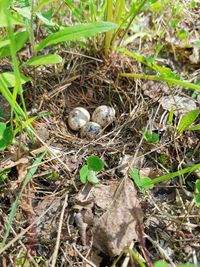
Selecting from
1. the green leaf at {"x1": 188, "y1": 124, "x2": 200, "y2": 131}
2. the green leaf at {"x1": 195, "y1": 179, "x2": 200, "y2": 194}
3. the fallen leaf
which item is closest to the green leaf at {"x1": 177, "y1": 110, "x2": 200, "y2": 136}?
the green leaf at {"x1": 188, "y1": 124, "x2": 200, "y2": 131}

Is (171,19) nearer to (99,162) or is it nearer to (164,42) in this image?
(164,42)

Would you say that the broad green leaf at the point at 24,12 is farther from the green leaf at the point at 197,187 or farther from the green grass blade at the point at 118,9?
the green leaf at the point at 197,187

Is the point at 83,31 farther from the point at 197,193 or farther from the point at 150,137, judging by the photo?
the point at 197,193

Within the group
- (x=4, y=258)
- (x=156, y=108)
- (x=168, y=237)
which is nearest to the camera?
(x=4, y=258)

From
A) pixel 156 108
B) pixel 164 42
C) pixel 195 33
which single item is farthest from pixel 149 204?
pixel 195 33

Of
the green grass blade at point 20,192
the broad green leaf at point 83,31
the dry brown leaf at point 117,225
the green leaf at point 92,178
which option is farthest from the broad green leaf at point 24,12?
the dry brown leaf at point 117,225
